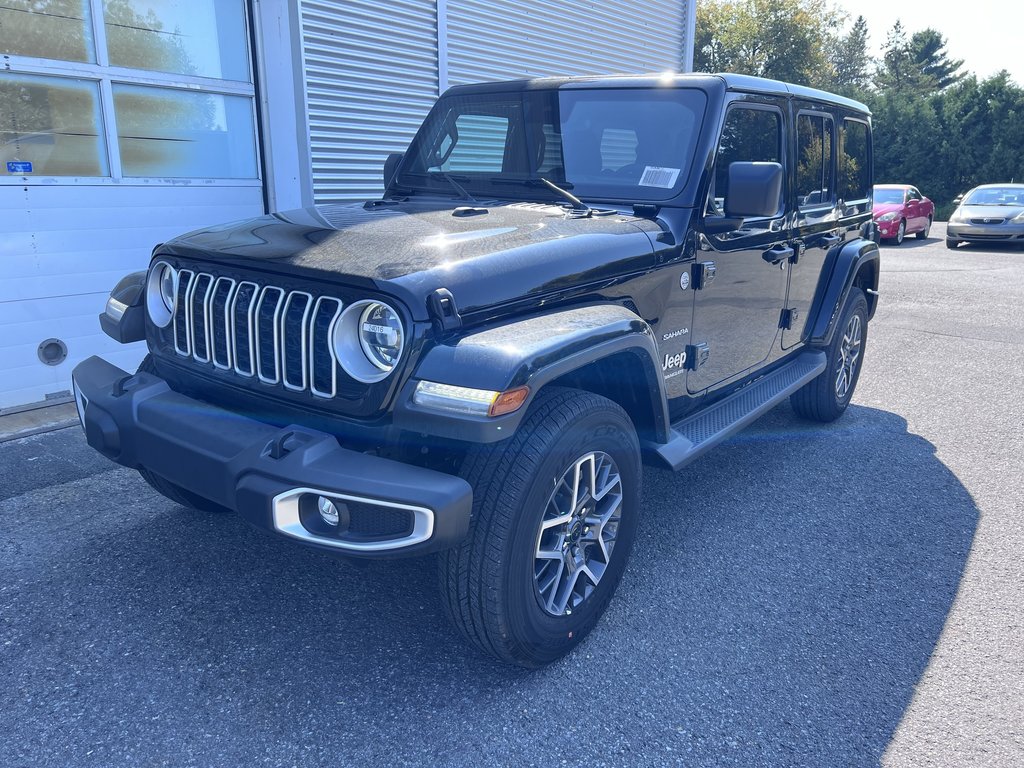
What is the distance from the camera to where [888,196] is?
62.3ft

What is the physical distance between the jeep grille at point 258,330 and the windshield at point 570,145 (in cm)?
141

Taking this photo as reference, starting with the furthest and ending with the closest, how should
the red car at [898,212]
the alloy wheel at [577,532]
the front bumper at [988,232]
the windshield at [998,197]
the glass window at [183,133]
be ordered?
the red car at [898,212] < the windshield at [998,197] < the front bumper at [988,232] < the glass window at [183,133] < the alloy wheel at [577,532]

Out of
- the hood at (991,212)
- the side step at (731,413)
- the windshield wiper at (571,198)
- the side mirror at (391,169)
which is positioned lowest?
the side step at (731,413)

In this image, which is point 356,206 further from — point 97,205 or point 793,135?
point 97,205

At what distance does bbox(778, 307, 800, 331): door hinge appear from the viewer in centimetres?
436

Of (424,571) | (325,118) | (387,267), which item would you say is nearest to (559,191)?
(387,267)

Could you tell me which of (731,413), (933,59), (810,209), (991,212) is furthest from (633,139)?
(933,59)

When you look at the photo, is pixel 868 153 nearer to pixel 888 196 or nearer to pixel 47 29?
pixel 47 29

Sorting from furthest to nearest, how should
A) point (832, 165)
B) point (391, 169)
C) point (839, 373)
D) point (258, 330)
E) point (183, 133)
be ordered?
1. point (183, 133)
2. point (839, 373)
3. point (832, 165)
4. point (391, 169)
5. point (258, 330)

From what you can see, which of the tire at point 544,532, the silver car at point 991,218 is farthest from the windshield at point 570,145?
the silver car at point 991,218

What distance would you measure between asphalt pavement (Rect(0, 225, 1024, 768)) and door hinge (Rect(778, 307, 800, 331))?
0.81 meters

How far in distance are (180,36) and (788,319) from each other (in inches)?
180

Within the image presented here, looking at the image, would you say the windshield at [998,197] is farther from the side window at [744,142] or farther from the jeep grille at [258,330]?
the jeep grille at [258,330]

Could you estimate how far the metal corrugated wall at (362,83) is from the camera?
A: 21.6 ft
